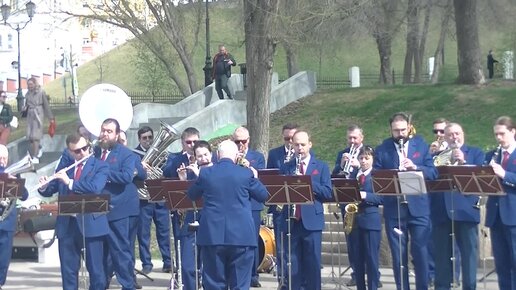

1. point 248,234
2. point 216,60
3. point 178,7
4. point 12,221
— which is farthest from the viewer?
point 178,7

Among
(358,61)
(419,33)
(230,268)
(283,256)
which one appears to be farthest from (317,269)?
(358,61)

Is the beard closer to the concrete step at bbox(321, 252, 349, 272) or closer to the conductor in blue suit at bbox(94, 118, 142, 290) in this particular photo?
the conductor in blue suit at bbox(94, 118, 142, 290)

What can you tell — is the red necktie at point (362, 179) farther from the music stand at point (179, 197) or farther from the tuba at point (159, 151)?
the tuba at point (159, 151)

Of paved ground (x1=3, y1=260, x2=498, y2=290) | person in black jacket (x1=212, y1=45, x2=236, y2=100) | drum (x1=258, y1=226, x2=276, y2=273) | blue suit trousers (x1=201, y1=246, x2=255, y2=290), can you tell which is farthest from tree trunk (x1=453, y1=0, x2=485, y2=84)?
blue suit trousers (x1=201, y1=246, x2=255, y2=290)

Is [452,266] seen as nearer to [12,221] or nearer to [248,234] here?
[248,234]

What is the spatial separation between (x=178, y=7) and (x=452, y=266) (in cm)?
2307

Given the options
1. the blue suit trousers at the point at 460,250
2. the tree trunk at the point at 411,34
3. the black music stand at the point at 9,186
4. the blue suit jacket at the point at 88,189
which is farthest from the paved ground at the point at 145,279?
the tree trunk at the point at 411,34

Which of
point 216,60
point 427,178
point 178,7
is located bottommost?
point 427,178

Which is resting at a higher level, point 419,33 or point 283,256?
point 419,33

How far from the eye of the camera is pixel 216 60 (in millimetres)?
28094

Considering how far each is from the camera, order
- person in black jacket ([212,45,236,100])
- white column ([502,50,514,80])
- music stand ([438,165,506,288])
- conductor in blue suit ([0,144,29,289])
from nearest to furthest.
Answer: music stand ([438,165,506,288]) → conductor in blue suit ([0,144,29,289]) → person in black jacket ([212,45,236,100]) → white column ([502,50,514,80])

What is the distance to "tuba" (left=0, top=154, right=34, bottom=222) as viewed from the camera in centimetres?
1352

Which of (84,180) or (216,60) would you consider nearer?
(84,180)

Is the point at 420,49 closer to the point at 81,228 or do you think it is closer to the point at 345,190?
the point at 345,190
